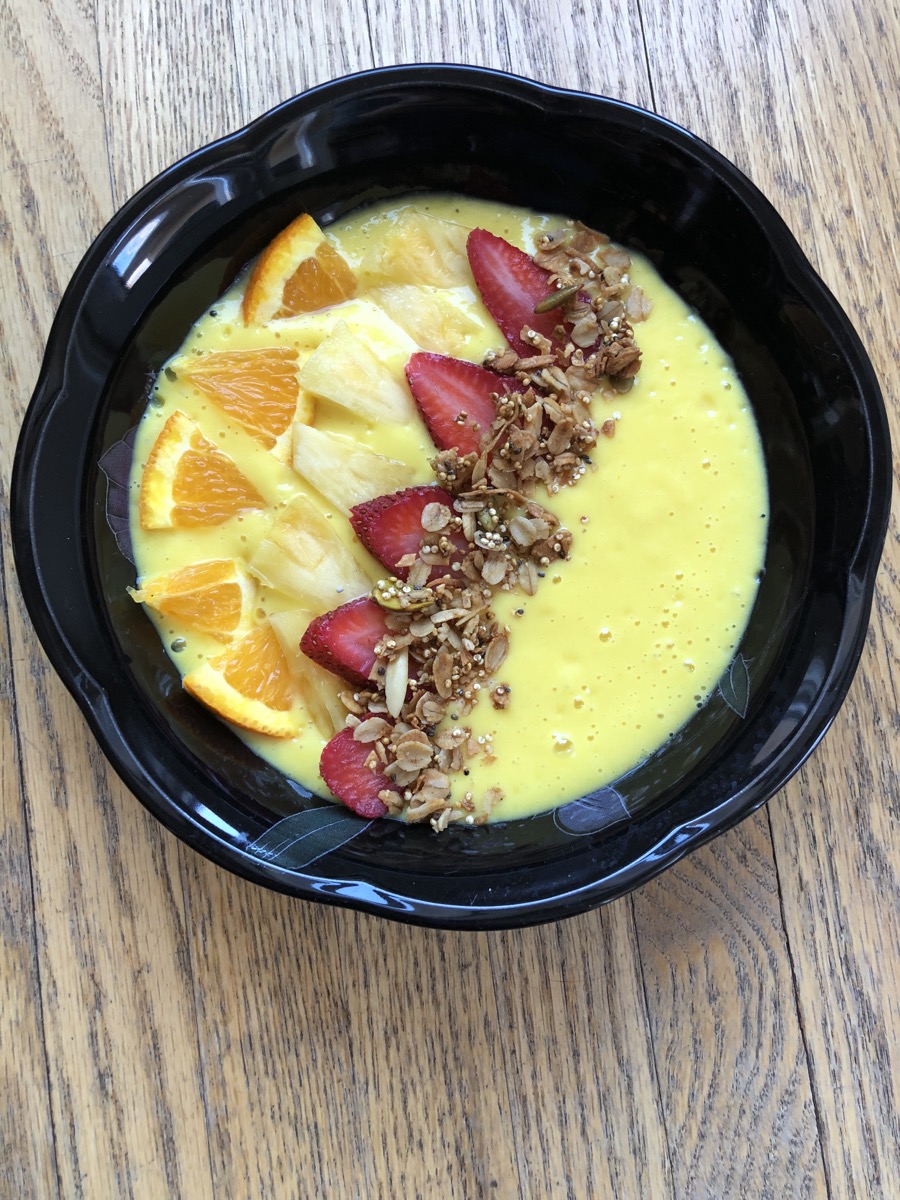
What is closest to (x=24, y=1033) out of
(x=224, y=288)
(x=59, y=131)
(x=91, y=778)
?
(x=91, y=778)

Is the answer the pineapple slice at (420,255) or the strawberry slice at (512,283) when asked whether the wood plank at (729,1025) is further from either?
the pineapple slice at (420,255)

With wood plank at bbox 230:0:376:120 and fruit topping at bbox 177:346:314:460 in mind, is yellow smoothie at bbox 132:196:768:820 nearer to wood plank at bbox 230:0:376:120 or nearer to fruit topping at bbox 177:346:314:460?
fruit topping at bbox 177:346:314:460

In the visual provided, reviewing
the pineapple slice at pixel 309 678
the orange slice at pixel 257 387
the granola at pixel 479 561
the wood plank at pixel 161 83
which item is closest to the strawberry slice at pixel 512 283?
the granola at pixel 479 561

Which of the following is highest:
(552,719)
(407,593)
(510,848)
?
(407,593)

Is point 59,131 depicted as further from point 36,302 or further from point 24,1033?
point 24,1033

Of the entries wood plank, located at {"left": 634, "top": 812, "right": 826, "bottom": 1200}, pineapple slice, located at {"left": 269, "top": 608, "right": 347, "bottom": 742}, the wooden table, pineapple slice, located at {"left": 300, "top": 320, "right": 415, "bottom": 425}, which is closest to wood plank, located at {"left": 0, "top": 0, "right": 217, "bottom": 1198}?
the wooden table

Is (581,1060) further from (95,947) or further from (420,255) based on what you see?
(420,255)

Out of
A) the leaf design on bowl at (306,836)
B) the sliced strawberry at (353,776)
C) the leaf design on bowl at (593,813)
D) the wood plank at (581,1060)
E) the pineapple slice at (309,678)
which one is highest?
the pineapple slice at (309,678)
